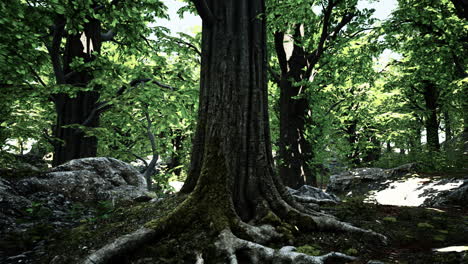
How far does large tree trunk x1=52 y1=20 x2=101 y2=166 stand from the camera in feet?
32.0

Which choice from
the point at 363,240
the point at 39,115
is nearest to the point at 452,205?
the point at 363,240

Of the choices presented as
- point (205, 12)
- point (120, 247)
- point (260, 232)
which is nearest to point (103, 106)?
point (205, 12)

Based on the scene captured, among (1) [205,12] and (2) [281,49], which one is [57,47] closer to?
(1) [205,12]

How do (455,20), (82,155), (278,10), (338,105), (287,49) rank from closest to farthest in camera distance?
(278,10), (82,155), (287,49), (455,20), (338,105)

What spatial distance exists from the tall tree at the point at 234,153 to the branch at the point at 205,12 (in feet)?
0.06

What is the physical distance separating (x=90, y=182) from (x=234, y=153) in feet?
15.7

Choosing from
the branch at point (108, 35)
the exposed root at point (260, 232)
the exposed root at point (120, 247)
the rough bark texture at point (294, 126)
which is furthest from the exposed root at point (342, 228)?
the branch at point (108, 35)

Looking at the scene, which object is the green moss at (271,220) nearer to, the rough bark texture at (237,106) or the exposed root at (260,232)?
the exposed root at (260,232)

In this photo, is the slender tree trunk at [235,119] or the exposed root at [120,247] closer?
the exposed root at [120,247]

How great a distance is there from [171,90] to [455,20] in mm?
13437

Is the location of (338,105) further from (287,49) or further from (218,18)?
(218,18)

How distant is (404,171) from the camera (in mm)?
12641

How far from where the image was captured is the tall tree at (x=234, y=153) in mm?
3611

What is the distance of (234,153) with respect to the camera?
4.22 metres
